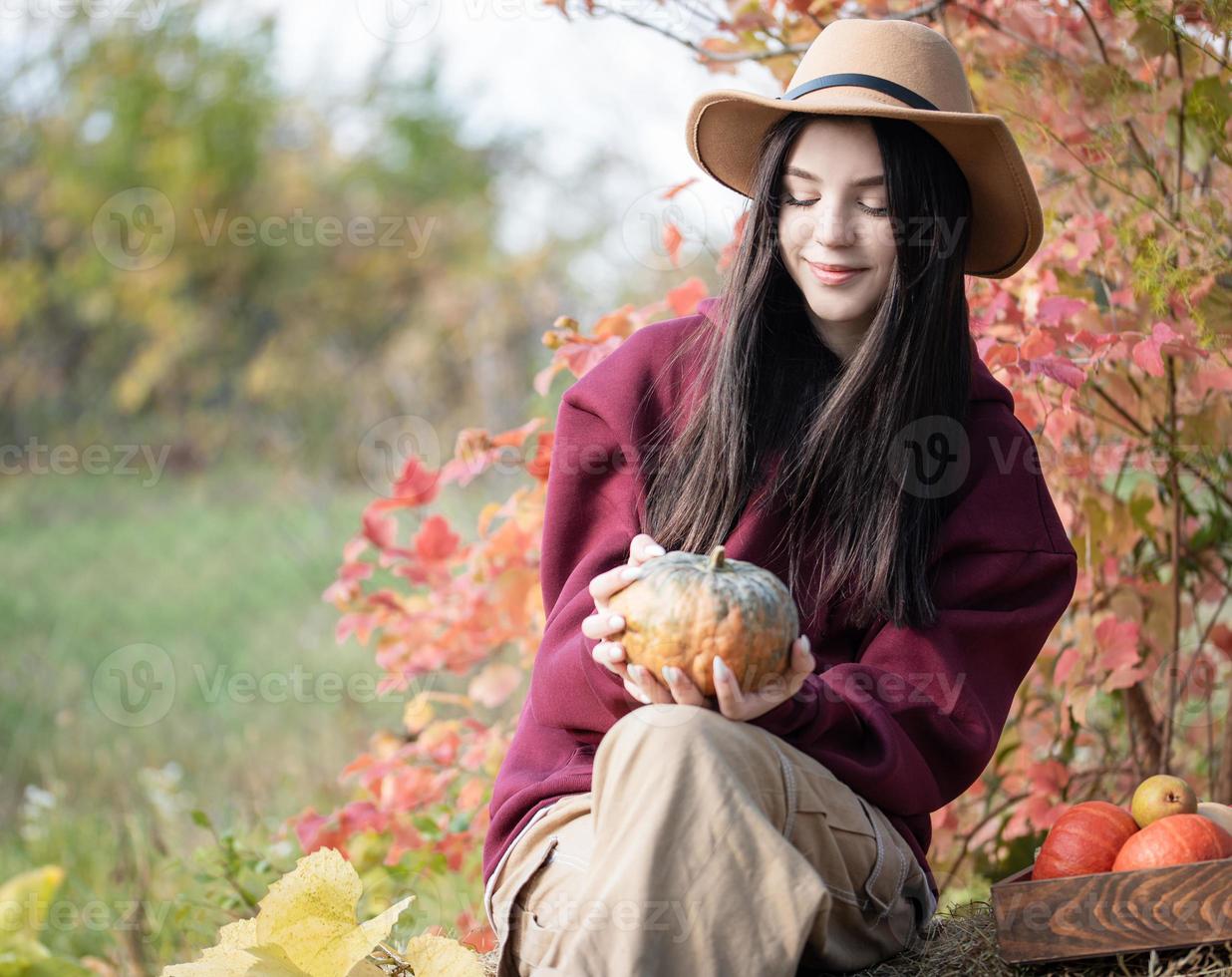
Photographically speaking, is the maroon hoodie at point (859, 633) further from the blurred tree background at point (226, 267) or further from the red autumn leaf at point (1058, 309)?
the blurred tree background at point (226, 267)

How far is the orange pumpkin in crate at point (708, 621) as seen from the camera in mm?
1811

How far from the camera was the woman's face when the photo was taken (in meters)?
2.25

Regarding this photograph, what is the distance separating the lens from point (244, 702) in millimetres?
6039

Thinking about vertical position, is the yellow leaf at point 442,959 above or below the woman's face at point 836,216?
below

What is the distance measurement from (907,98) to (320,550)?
20.6ft

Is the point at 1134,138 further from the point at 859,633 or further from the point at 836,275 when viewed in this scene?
the point at 859,633

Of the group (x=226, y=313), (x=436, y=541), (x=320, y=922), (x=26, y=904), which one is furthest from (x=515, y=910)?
(x=226, y=313)

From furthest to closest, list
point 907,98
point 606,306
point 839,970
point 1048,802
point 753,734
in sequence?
point 606,306 → point 1048,802 → point 907,98 → point 839,970 → point 753,734

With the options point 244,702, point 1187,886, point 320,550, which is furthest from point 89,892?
point 320,550

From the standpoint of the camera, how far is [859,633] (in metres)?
2.31

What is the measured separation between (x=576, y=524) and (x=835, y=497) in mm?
476

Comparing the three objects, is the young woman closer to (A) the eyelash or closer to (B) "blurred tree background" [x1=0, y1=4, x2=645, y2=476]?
(A) the eyelash

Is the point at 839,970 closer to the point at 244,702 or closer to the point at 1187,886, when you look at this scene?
the point at 1187,886

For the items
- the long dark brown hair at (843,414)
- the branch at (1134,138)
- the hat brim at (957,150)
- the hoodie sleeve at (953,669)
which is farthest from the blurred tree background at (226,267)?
the hoodie sleeve at (953,669)
